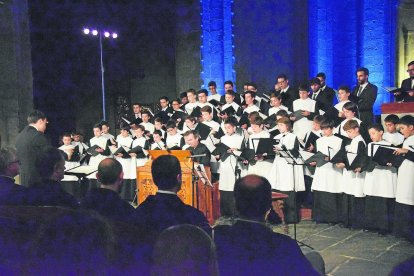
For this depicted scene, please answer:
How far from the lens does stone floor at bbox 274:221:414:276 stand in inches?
235

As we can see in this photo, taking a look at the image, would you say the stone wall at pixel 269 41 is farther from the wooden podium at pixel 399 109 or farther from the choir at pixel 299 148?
the wooden podium at pixel 399 109

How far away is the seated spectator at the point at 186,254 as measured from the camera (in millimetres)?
1965

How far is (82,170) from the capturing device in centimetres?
731

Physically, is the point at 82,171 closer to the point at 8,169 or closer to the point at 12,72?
the point at 8,169

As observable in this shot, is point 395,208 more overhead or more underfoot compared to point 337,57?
more underfoot

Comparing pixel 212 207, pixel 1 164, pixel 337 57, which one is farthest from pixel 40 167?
pixel 337 57

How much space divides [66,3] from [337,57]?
8919mm

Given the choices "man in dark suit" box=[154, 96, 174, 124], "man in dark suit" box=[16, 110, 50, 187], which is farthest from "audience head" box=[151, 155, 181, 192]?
"man in dark suit" box=[154, 96, 174, 124]

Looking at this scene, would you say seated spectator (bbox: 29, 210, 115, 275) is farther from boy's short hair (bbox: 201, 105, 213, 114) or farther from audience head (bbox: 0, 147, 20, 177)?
boy's short hair (bbox: 201, 105, 213, 114)

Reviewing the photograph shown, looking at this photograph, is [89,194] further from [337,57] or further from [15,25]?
[337,57]

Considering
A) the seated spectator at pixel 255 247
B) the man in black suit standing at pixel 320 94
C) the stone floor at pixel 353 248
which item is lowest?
the stone floor at pixel 353 248

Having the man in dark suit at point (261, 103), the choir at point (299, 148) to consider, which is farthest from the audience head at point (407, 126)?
the man in dark suit at point (261, 103)

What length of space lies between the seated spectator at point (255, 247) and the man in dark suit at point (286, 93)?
7524 mm

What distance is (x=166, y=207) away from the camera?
375cm
